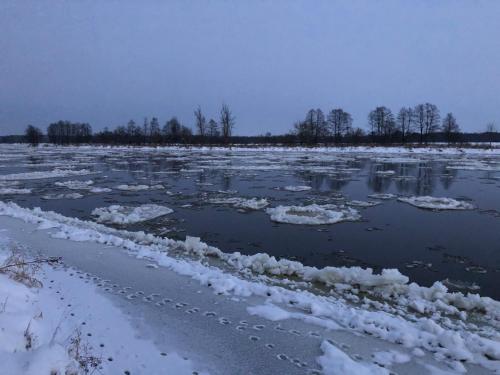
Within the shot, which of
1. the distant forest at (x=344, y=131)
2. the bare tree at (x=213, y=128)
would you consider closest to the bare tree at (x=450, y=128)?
the distant forest at (x=344, y=131)

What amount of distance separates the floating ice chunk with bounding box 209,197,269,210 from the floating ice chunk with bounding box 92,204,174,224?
7.68 ft

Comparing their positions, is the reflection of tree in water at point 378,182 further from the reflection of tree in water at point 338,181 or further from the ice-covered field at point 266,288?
the ice-covered field at point 266,288

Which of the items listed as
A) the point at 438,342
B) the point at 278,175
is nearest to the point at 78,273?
the point at 438,342

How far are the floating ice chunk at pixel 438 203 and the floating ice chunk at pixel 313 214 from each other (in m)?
2.94

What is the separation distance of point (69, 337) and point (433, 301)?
511cm

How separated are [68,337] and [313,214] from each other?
29.1 feet

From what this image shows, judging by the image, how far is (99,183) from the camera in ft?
68.1

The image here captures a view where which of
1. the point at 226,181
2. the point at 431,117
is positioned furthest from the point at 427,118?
the point at 226,181

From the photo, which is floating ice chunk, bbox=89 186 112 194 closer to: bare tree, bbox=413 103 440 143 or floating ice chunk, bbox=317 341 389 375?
floating ice chunk, bbox=317 341 389 375

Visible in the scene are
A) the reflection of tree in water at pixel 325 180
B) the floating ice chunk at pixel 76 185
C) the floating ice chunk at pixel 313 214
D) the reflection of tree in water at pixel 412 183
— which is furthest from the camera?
the reflection of tree in water at pixel 325 180

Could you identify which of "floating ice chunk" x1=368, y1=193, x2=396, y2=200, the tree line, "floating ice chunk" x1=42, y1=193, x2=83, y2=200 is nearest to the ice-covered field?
"floating ice chunk" x1=368, y1=193, x2=396, y2=200

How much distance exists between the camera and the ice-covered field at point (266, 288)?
4.12 m

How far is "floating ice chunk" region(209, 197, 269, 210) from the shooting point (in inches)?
538

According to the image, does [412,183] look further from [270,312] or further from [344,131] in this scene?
[344,131]
